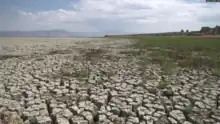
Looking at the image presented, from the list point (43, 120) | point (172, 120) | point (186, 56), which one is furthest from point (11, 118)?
point (186, 56)

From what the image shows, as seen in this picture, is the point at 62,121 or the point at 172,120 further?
the point at 172,120

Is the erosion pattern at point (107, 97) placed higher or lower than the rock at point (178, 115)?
higher

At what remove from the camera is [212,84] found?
19.9ft

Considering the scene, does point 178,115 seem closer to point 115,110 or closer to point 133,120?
point 133,120

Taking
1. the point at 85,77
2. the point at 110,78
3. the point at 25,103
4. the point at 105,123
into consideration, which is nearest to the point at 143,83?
the point at 110,78

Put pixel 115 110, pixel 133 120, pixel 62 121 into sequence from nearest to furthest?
pixel 62 121
pixel 133 120
pixel 115 110

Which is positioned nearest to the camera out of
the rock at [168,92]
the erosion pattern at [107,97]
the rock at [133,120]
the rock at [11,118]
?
the rock at [11,118]

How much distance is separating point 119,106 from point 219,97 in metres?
2.25

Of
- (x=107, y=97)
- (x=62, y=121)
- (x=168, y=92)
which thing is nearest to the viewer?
(x=62, y=121)

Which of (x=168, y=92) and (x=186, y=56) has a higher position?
(x=186, y=56)

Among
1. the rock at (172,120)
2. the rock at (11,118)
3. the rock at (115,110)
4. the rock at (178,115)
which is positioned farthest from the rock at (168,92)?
the rock at (11,118)

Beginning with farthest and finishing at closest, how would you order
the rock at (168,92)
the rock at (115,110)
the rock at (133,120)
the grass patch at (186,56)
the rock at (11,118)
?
the grass patch at (186,56) < the rock at (168,92) < the rock at (115,110) < the rock at (133,120) < the rock at (11,118)

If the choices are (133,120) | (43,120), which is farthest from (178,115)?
(43,120)

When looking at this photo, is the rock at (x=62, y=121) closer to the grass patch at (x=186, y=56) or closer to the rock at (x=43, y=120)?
the rock at (x=43, y=120)
